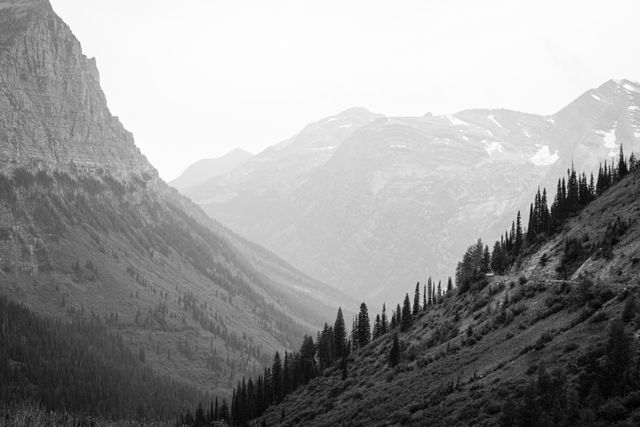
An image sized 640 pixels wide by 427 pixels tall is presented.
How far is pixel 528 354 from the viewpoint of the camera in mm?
67812

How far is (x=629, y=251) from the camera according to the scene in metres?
77.6

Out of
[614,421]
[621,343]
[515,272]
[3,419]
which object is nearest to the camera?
[614,421]

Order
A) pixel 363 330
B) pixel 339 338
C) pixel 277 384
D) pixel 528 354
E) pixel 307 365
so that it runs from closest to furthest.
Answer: pixel 528 354 → pixel 307 365 → pixel 277 384 → pixel 339 338 → pixel 363 330

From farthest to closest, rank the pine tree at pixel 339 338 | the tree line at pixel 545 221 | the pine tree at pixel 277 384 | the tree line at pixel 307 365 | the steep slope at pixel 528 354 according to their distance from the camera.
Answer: the pine tree at pixel 339 338, the pine tree at pixel 277 384, the tree line at pixel 307 365, the tree line at pixel 545 221, the steep slope at pixel 528 354

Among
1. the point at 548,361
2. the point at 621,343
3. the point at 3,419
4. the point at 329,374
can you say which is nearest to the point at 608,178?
the point at 329,374

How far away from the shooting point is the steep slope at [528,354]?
49250 millimetres

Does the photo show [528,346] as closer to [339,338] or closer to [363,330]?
[363,330]

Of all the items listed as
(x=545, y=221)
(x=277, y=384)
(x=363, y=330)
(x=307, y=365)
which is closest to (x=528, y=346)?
(x=545, y=221)

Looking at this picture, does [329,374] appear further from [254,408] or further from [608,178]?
[608,178]

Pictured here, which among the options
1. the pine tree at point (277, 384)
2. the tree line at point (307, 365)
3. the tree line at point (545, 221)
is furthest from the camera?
the pine tree at point (277, 384)

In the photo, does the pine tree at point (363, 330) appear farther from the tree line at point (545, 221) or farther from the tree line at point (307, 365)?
the tree line at point (545, 221)

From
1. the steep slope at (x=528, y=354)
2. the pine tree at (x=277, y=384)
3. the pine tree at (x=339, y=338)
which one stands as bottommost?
the pine tree at (x=277, y=384)

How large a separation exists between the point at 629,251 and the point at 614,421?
37.9 metres

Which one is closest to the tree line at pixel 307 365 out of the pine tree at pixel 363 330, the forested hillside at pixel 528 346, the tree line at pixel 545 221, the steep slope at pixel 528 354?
the pine tree at pixel 363 330
